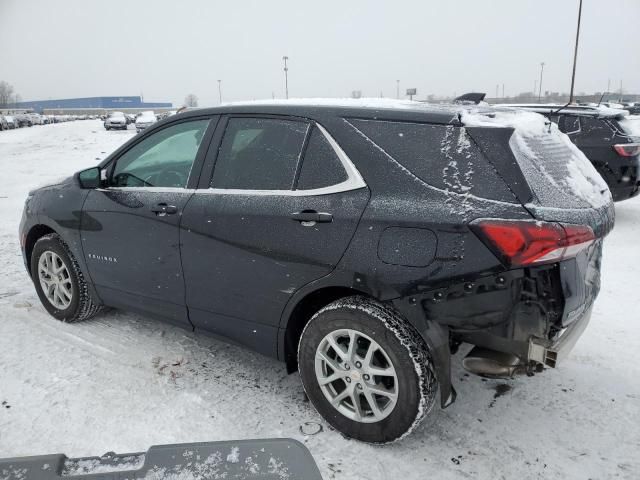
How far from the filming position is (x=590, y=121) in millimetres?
7648

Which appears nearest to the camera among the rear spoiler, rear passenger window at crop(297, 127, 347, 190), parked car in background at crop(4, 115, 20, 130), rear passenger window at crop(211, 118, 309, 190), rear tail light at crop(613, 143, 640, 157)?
rear passenger window at crop(297, 127, 347, 190)

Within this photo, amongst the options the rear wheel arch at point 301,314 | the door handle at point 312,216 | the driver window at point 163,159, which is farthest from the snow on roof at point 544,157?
the driver window at point 163,159

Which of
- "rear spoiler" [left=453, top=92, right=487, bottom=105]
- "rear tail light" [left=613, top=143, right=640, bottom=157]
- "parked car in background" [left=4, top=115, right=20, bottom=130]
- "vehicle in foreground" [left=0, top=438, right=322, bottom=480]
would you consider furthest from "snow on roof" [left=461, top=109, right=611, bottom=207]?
"parked car in background" [left=4, top=115, right=20, bottom=130]

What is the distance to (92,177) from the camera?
3652 millimetres

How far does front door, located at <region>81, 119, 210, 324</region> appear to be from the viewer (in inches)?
126

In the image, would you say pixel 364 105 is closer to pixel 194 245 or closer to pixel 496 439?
pixel 194 245

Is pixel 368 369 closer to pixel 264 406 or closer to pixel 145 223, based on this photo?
pixel 264 406

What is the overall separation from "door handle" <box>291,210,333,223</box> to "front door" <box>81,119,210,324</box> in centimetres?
85

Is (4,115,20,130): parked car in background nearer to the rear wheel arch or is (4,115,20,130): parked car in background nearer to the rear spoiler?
the rear spoiler

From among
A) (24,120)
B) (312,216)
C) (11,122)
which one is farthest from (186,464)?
(24,120)

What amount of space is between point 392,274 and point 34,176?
1322 cm

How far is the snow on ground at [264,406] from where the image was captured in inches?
100

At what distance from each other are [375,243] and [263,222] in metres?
0.69

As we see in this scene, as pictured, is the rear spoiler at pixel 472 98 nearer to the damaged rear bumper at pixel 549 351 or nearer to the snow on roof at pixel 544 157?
the snow on roof at pixel 544 157
